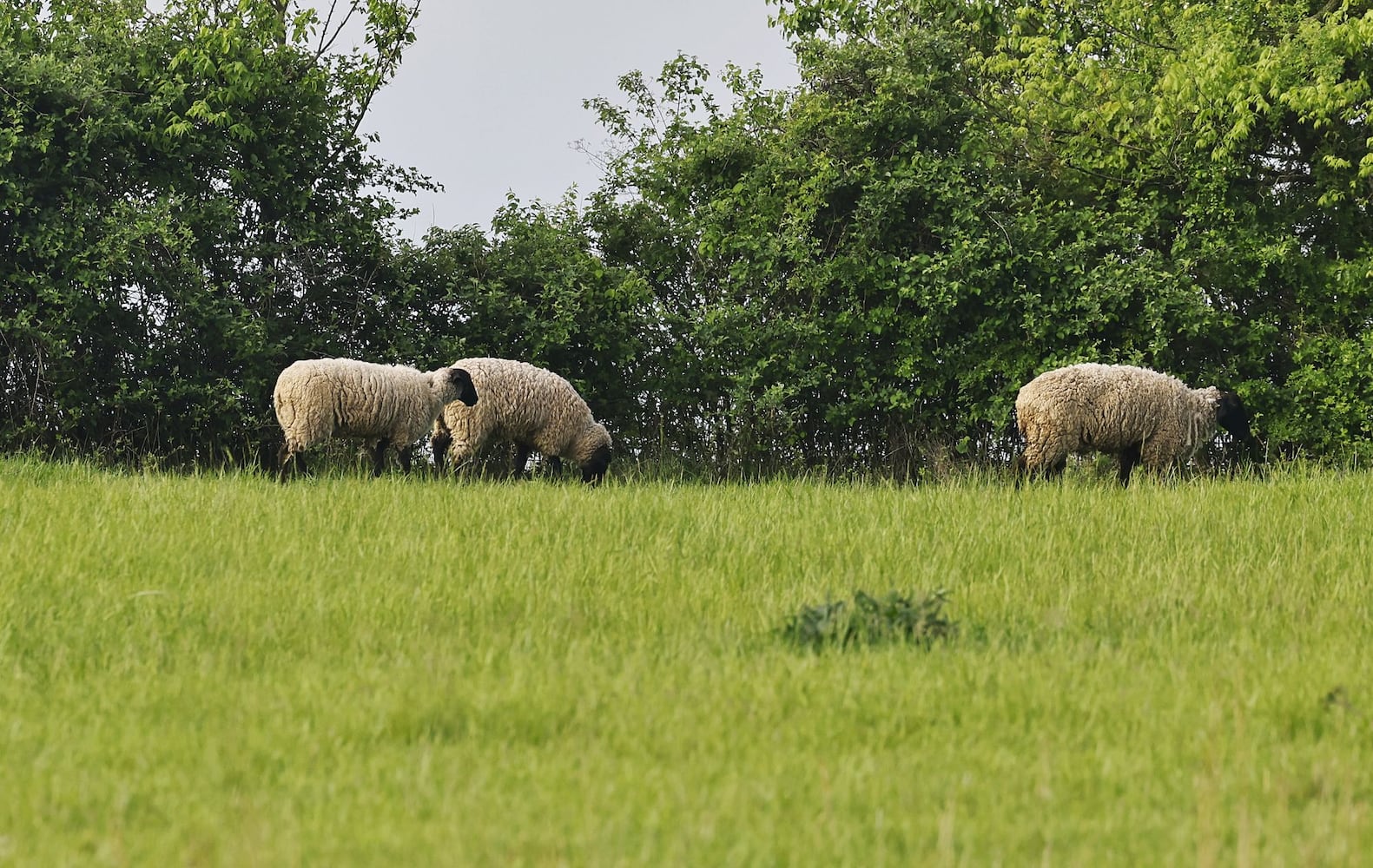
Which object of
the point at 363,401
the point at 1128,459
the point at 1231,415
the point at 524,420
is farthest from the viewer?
the point at 524,420

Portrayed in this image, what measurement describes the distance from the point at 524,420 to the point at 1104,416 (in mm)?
6660

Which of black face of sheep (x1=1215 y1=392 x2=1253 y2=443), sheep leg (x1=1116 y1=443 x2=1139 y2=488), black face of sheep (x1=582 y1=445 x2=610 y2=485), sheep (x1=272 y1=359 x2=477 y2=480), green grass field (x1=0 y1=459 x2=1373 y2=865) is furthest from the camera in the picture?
black face of sheep (x1=582 y1=445 x2=610 y2=485)

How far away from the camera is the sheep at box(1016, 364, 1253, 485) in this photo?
560 inches

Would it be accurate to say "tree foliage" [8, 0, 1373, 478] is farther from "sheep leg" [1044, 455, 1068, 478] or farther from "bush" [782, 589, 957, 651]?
"bush" [782, 589, 957, 651]

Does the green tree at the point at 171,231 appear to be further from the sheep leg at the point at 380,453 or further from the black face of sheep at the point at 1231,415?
the black face of sheep at the point at 1231,415

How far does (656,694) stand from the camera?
15.5 feet

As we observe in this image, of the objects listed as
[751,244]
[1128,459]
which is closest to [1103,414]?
[1128,459]

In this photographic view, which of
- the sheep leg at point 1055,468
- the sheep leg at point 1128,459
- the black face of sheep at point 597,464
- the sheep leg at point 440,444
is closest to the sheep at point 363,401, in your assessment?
the sheep leg at point 440,444

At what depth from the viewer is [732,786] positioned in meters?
3.79

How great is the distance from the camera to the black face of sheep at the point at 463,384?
14.6m

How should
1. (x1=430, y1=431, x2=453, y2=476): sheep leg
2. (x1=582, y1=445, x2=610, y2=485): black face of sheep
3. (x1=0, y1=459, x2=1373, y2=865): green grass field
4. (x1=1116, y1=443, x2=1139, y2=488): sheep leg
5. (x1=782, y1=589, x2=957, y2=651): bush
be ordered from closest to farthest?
(x1=0, y1=459, x2=1373, y2=865): green grass field → (x1=782, y1=589, x2=957, y2=651): bush → (x1=1116, y1=443, x2=1139, y2=488): sheep leg → (x1=430, y1=431, x2=453, y2=476): sheep leg → (x1=582, y1=445, x2=610, y2=485): black face of sheep

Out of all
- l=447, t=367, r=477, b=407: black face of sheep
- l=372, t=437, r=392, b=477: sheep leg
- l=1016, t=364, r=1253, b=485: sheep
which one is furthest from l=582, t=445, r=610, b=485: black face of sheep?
l=1016, t=364, r=1253, b=485: sheep

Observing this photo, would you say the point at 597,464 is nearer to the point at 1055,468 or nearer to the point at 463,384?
the point at 463,384

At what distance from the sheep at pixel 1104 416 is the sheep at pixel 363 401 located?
630cm
